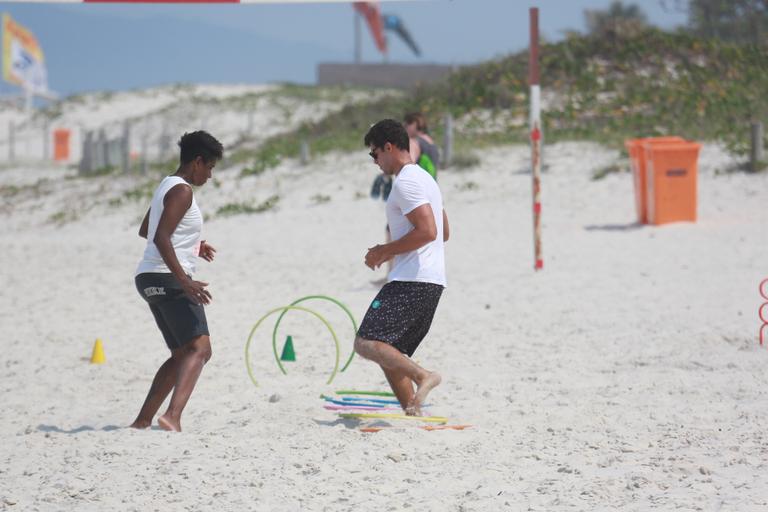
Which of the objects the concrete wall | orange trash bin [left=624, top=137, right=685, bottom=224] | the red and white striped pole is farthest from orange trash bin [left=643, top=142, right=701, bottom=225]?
the concrete wall

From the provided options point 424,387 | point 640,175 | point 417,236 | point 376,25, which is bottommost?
point 424,387

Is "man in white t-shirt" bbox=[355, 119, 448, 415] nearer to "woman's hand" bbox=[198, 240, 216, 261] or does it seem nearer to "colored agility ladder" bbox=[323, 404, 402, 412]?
"colored agility ladder" bbox=[323, 404, 402, 412]

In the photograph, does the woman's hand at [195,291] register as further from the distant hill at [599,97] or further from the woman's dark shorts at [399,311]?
the distant hill at [599,97]

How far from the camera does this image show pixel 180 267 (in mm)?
5230

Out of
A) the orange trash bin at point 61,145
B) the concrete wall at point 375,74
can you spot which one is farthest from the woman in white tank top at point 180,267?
the concrete wall at point 375,74

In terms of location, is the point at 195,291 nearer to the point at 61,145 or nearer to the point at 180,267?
the point at 180,267

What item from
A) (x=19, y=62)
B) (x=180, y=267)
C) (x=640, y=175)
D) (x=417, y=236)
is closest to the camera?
(x=417, y=236)

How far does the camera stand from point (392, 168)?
533cm

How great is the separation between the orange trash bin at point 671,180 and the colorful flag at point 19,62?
4990 cm

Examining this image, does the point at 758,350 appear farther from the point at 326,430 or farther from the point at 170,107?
the point at 170,107

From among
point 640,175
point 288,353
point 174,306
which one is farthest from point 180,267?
point 640,175

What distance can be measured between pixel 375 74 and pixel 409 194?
47658 millimetres

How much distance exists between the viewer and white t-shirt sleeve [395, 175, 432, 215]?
5.10m

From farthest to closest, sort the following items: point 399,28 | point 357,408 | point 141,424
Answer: point 399,28
point 357,408
point 141,424
